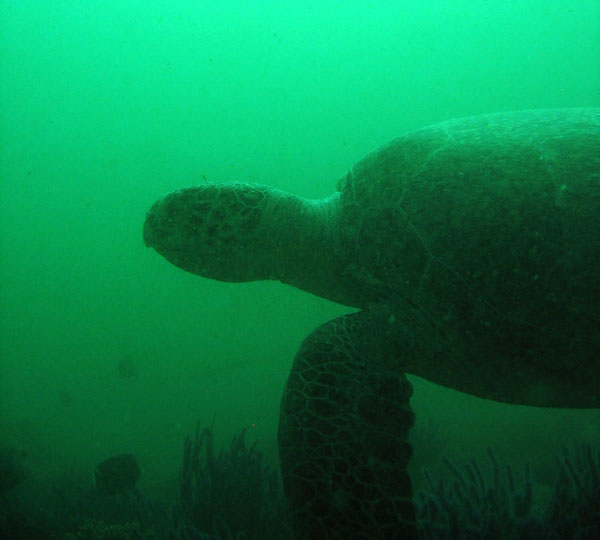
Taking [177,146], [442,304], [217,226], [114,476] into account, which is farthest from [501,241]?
[177,146]

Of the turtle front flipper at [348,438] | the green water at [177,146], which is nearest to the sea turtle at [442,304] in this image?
the turtle front flipper at [348,438]

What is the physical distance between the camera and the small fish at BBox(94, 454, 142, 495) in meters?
5.16

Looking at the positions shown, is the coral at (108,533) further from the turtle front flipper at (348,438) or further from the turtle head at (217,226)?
the turtle head at (217,226)

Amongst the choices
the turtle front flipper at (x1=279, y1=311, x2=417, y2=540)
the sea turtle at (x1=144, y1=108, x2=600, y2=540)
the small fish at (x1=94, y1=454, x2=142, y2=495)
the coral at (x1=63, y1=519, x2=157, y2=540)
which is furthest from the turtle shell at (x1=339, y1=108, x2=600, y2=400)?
→ the small fish at (x1=94, y1=454, x2=142, y2=495)

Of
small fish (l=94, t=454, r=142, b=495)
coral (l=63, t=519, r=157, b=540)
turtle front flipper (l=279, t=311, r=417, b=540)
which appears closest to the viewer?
turtle front flipper (l=279, t=311, r=417, b=540)

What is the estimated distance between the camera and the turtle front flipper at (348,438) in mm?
2027

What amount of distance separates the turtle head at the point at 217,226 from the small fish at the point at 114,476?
11.8 feet

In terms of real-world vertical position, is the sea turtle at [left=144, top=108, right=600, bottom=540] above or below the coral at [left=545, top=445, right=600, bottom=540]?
above

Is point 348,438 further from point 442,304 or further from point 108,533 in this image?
point 108,533

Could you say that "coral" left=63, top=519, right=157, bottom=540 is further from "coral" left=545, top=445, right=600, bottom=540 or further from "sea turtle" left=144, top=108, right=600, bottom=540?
"coral" left=545, top=445, right=600, bottom=540

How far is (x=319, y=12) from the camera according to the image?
38.1m

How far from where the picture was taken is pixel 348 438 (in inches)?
87.6

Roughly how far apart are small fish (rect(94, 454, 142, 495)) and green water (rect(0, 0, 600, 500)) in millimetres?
4023

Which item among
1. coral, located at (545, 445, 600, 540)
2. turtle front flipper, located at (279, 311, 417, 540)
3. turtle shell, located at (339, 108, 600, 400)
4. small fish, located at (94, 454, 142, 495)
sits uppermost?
turtle shell, located at (339, 108, 600, 400)
